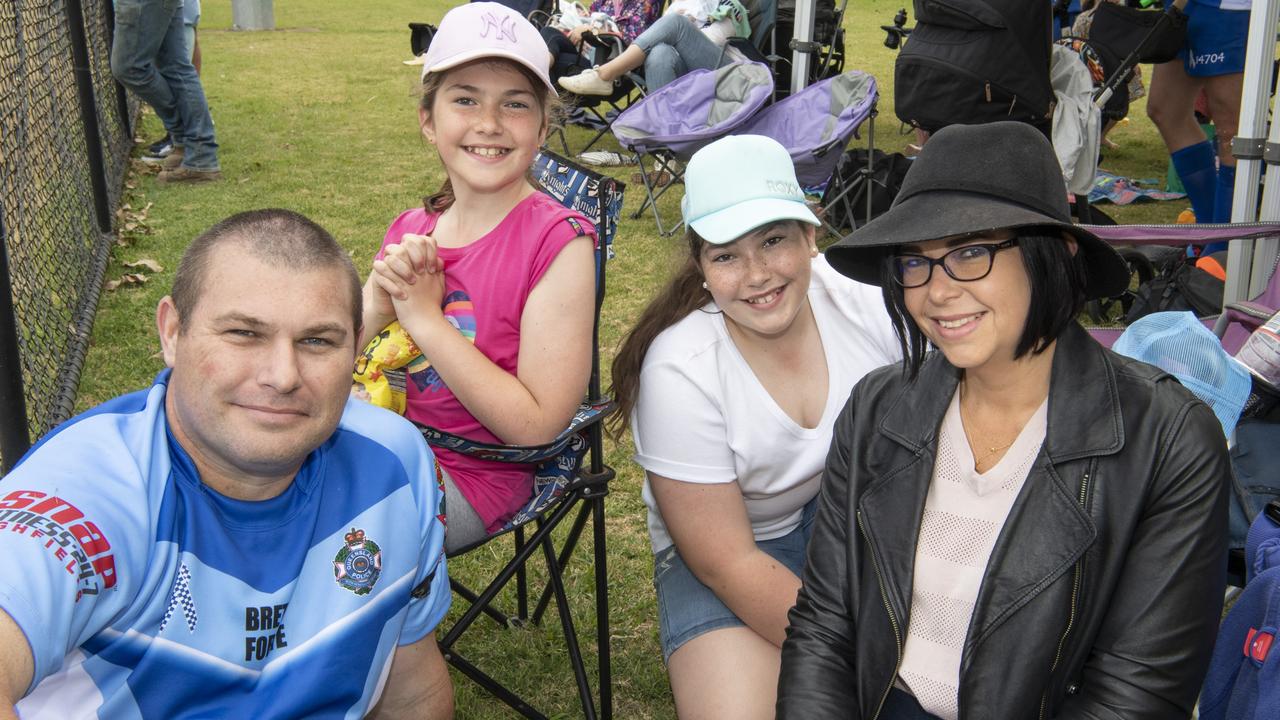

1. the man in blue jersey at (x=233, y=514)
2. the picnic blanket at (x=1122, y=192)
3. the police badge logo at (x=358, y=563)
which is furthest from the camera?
the picnic blanket at (x=1122, y=192)

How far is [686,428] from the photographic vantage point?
7.59ft

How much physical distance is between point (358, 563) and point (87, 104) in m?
5.23

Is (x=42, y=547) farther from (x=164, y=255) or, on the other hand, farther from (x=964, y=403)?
(x=164, y=255)

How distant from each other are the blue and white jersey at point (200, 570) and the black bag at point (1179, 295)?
3382mm

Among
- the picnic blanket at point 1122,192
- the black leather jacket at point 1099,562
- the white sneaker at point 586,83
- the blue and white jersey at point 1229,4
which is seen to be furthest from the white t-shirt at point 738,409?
the white sneaker at point 586,83

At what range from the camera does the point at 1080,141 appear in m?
5.75

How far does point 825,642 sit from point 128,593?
114cm

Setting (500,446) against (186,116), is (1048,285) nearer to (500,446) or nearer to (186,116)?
(500,446)

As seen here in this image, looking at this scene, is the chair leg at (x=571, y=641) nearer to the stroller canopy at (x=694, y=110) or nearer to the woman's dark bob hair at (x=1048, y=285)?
the woman's dark bob hair at (x=1048, y=285)

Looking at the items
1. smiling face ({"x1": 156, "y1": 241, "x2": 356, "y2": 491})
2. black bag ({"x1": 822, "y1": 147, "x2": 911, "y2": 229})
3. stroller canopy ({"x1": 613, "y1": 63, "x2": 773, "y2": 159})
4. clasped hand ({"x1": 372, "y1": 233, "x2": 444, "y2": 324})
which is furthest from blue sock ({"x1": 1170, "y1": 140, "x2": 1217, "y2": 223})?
smiling face ({"x1": 156, "y1": 241, "x2": 356, "y2": 491})

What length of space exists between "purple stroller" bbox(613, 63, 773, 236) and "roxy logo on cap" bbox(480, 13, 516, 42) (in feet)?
13.3

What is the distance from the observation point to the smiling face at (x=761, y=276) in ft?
7.61

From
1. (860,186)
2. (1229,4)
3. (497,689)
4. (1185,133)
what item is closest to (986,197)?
(497,689)

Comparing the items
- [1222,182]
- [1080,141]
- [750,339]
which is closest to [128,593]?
[750,339]
